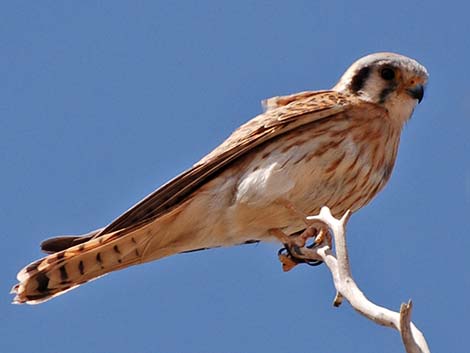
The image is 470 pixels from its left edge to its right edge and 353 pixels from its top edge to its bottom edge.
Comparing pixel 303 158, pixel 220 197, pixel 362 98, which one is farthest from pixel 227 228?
pixel 362 98

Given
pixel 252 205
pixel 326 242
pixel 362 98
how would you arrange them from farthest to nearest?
pixel 362 98, pixel 252 205, pixel 326 242

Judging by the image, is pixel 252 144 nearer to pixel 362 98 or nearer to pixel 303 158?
pixel 303 158

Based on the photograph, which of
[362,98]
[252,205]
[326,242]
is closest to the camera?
[326,242]

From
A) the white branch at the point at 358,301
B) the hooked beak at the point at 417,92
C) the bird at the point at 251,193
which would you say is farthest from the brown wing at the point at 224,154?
the white branch at the point at 358,301

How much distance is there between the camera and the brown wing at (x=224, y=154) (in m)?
5.97

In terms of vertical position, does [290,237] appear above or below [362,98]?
below

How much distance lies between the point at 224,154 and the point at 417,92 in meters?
1.22

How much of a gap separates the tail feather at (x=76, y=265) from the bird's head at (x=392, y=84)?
1512mm

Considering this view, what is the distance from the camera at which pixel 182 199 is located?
606 cm

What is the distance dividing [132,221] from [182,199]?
0.94 ft

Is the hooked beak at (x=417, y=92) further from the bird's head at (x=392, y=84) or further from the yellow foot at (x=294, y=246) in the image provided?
the yellow foot at (x=294, y=246)

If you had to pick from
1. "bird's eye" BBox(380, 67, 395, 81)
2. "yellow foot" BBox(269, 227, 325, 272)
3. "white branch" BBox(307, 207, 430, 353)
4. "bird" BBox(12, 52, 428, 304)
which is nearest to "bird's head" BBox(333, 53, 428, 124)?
"bird's eye" BBox(380, 67, 395, 81)

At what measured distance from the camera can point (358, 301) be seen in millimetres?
3400

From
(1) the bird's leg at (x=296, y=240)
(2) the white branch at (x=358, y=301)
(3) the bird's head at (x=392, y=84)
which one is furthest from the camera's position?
(3) the bird's head at (x=392, y=84)
